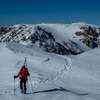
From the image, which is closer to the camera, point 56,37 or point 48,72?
point 48,72

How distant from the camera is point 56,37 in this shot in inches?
2475

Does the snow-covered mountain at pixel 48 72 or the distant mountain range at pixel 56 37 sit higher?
the distant mountain range at pixel 56 37

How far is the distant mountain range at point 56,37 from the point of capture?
1895 inches

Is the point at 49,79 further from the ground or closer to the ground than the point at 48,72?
closer to the ground

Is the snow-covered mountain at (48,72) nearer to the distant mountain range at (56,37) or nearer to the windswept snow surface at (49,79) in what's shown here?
the windswept snow surface at (49,79)

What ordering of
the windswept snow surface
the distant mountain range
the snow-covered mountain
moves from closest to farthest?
the windswept snow surface → the snow-covered mountain → the distant mountain range

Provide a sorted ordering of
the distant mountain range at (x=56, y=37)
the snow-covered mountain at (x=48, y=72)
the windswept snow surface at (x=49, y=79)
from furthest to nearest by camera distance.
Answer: the distant mountain range at (x=56, y=37), the snow-covered mountain at (x=48, y=72), the windswept snow surface at (x=49, y=79)

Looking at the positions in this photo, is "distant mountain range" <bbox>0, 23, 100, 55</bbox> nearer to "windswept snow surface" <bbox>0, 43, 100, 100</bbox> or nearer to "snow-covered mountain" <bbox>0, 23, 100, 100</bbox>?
"snow-covered mountain" <bbox>0, 23, 100, 100</bbox>

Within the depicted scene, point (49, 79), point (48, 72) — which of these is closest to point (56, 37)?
point (48, 72)

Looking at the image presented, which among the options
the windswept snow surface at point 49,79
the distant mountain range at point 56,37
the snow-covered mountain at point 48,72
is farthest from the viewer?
the distant mountain range at point 56,37

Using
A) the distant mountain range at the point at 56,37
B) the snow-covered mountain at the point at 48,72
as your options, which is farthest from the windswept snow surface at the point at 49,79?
the distant mountain range at the point at 56,37

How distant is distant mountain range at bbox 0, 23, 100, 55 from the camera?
48134 mm

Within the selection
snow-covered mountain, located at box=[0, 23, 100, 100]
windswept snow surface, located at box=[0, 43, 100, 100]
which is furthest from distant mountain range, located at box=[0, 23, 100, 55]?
windswept snow surface, located at box=[0, 43, 100, 100]

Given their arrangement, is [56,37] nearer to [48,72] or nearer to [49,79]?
[48,72]
